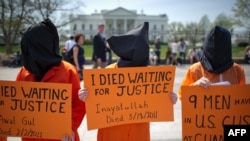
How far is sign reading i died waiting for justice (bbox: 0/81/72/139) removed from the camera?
2.78 metres

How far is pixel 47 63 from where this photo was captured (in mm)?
2738

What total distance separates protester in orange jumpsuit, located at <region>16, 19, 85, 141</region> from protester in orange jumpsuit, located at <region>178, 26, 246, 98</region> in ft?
3.63

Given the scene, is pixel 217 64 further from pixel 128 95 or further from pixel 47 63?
pixel 47 63

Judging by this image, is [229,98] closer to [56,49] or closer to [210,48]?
[210,48]

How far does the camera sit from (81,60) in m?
9.59

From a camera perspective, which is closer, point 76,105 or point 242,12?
point 76,105

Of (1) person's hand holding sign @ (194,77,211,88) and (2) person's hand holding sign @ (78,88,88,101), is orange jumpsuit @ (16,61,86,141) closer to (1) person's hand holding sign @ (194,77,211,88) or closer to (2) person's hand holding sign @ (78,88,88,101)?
(2) person's hand holding sign @ (78,88,88,101)

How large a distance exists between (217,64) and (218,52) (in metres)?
0.11

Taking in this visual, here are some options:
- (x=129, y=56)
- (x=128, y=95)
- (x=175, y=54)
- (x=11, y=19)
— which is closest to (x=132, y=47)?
(x=129, y=56)

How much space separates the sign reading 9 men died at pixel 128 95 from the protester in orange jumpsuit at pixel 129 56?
0.24 ft

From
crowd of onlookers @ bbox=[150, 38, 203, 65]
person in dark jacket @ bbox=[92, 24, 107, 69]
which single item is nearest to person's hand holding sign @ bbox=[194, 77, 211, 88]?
person in dark jacket @ bbox=[92, 24, 107, 69]

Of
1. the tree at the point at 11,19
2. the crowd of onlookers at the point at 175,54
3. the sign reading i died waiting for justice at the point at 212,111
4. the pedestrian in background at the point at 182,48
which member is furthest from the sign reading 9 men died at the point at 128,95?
the tree at the point at 11,19

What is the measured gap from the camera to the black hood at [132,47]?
2.97 metres

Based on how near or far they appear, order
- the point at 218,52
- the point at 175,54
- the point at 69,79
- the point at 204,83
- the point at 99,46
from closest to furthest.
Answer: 1. the point at 69,79
2. the point at 204,83
3. the point at 218,52
4. the point at 99,46
5. the point at 175,54
